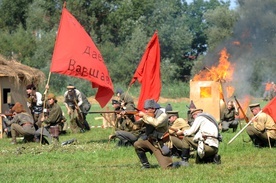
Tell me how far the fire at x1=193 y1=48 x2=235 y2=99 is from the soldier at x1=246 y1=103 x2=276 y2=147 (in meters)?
11.0

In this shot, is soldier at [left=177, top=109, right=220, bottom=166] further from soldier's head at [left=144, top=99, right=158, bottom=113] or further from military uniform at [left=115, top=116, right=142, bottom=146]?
military uniform at [left=115, top=116, right=142, bottom=146]

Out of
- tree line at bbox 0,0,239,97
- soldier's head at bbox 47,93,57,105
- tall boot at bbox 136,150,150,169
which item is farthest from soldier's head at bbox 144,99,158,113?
tree line at bbox 0,0,239,97

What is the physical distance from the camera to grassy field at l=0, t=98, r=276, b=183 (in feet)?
50.0

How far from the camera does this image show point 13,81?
29031mm

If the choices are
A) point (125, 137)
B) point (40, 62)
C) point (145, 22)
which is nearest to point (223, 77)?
point (125, 137)

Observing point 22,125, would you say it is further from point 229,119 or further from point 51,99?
point 229,119

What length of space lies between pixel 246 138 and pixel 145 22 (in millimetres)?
57249

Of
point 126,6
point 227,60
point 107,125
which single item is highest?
point 126,6

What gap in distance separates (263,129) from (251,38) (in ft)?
81.1

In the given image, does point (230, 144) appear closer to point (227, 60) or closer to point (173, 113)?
point (173, 113)

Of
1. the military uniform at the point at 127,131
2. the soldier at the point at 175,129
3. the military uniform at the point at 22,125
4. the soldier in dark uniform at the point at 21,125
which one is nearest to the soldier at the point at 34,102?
the soldier in dark uniform at the point at 21,125

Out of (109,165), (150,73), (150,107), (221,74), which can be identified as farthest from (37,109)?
(150,107)

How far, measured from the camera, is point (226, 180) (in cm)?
1470

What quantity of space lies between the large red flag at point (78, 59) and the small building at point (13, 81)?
5.82 metres
